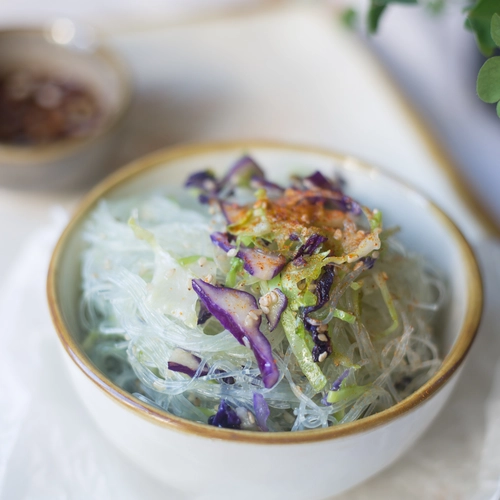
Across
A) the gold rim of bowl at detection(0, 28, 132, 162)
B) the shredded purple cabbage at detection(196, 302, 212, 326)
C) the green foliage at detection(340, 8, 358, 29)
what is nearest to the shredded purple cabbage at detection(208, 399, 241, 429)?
the shredded purple cabbage at detection(196, 302, 212, 326)

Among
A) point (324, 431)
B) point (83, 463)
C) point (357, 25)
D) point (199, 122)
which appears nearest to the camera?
point (324, 431)

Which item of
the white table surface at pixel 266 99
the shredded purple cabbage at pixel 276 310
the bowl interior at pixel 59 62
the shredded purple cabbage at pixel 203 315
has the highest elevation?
the bowl interior at pixel 59 62

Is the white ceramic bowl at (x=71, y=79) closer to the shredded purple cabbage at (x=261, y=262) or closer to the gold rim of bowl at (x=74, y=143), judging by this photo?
the gold rim of bowl at (x=74, y=143)

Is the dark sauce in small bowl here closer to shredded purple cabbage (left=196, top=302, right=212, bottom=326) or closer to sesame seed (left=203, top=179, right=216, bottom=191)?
sesame seed (left=203, top=179, right=216, bottom=191)

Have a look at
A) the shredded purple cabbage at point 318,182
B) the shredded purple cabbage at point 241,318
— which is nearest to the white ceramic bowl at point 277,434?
the shredded purple cabbage at point 241,318

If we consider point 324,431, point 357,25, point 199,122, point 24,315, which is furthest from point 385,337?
point 357,25

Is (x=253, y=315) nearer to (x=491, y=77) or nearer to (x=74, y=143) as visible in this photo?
(x=491, y=77)

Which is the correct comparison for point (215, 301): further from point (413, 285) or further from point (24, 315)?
point (24, 315)
